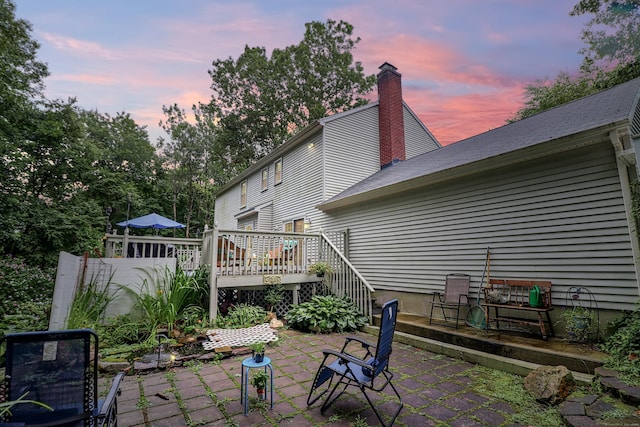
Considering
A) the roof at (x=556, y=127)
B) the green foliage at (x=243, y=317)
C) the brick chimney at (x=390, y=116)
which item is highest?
the brick chimney at (x=390, y=116)

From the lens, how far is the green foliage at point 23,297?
4.79 meters

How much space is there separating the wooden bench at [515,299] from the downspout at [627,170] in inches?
43.5

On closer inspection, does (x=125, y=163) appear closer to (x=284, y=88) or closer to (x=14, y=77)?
(x=284, y=88)

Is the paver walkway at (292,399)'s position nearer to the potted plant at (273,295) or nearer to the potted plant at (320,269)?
the potted plant at (273,295)

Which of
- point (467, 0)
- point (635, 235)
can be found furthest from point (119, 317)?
point (467, 0)

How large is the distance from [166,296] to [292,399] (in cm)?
402

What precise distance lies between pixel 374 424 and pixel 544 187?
4.75m

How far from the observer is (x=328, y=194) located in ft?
34.7

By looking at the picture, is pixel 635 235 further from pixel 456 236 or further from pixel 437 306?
pixel 437 306

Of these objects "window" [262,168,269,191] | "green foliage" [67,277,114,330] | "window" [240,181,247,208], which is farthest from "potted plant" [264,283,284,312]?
"window" [240,181,247,208]

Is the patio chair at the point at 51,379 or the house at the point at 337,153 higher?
the house at the point at 337,153

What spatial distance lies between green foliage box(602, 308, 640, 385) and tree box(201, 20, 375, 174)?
64.2 feet

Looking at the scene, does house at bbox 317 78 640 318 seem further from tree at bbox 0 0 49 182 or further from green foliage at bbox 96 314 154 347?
tree at bbox 0 0 49 182

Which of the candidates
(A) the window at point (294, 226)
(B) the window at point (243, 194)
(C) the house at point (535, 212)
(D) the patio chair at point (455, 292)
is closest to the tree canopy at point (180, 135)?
(B) the window at point (243, 194)
